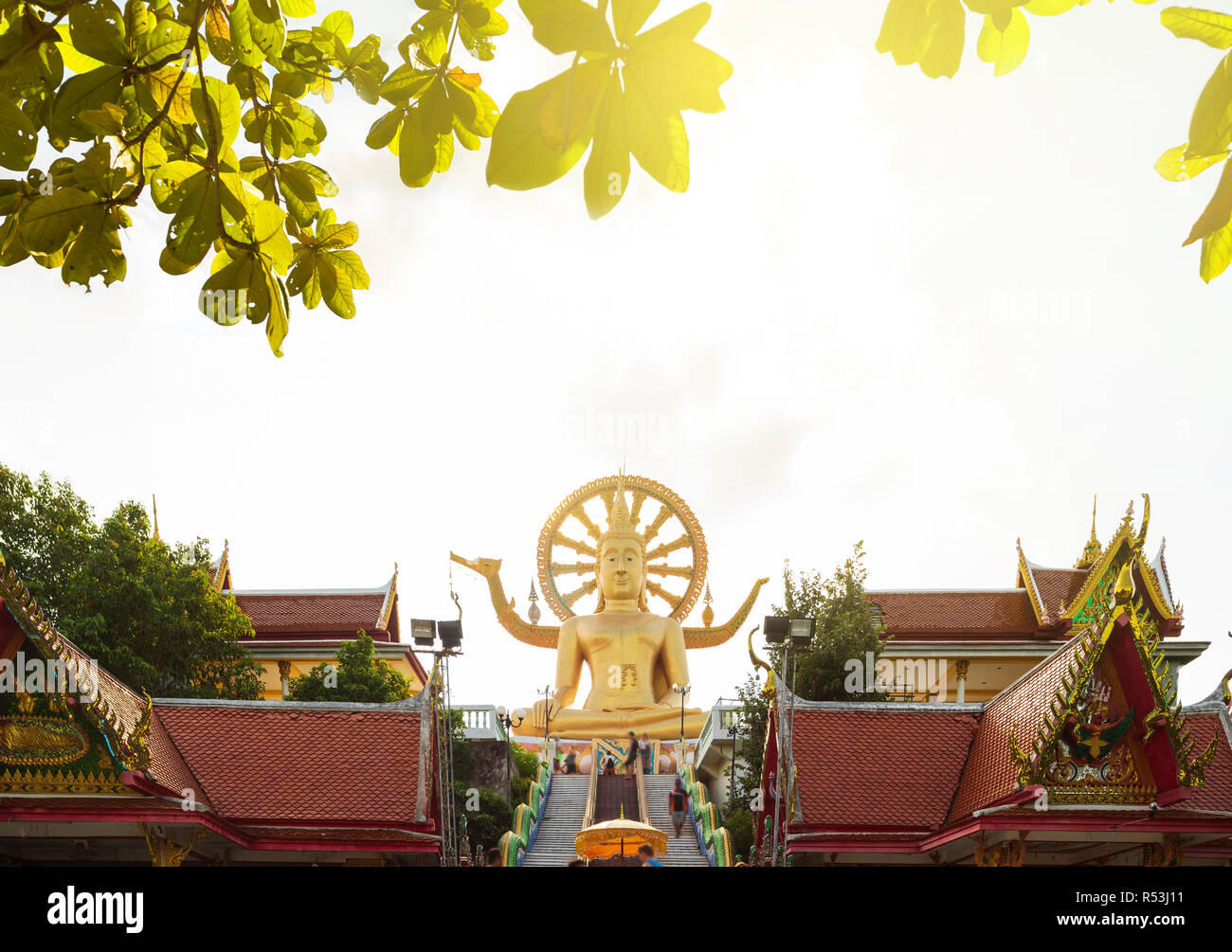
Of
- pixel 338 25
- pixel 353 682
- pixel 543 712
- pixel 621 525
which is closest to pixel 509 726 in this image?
pixel 543 712

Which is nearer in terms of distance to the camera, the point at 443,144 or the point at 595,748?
the point at 443,144

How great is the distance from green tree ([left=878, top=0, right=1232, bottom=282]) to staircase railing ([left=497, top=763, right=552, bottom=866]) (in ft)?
51.6

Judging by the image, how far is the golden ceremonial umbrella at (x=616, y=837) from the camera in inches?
621

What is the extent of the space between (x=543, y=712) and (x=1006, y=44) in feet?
82.6

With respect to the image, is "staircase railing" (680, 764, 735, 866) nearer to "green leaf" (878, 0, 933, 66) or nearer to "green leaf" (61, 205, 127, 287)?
"green leaf" (61, 205, 127, 287)

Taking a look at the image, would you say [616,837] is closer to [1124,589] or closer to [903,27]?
[1124,589]

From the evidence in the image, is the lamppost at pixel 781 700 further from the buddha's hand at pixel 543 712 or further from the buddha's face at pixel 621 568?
the buddha's face at pixel 621 568

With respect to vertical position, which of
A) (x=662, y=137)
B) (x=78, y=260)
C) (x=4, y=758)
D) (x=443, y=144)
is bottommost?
(x=4, y=758)

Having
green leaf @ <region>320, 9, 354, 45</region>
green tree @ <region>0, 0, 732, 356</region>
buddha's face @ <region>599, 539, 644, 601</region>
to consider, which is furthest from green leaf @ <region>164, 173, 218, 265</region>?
buddha's face @ <region>599, 539, 644, 601</region>

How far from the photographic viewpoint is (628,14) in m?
1.87
